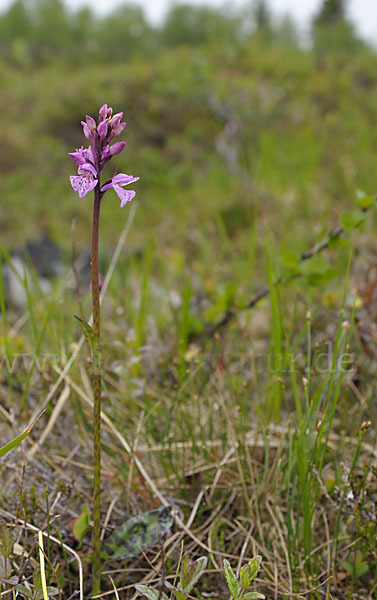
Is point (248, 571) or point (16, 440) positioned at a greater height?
Answer: point (16, 440)

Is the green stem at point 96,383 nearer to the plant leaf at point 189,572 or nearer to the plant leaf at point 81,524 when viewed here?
the plant leaf at point 81,524

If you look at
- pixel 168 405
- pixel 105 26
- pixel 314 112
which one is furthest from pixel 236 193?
pixel 105 26

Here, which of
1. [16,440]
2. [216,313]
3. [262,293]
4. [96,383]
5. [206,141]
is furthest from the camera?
[206,141]

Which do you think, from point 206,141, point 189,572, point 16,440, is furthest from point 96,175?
point 206,141

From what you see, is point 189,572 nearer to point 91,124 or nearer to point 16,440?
point 16,440

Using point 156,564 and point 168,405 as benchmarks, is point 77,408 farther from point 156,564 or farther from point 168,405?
point 156,564

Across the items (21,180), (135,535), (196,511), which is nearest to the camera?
(135,535)

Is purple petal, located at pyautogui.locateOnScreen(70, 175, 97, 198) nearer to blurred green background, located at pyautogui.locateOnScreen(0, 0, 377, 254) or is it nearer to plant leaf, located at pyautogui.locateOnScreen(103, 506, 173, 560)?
plant leaf, located at pyautogui.locateOnScreen(103, 506, 173, 560)
